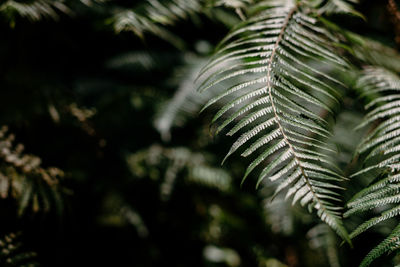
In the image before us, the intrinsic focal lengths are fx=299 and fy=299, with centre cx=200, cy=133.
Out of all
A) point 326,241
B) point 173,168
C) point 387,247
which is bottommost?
point 387,247

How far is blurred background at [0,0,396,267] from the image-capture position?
1271 millimetres

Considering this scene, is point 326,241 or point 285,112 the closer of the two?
point 285,112

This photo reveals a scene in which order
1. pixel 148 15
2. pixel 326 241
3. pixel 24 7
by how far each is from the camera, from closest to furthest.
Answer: pixel 24 7 → pixel 148 15 → pixel 326 241

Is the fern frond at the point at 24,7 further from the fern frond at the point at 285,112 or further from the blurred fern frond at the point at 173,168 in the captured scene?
the blurred fern frond at the point at 173,168

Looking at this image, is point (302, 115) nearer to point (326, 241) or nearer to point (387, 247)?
point (387, 247)

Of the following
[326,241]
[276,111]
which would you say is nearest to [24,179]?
[276,111]

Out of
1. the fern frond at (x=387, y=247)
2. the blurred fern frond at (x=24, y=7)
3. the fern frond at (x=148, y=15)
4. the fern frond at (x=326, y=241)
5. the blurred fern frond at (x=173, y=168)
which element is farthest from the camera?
the blurred fern frond at (x=173, y=168)

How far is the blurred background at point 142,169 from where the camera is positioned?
4.17 ft

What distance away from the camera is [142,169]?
1.55m

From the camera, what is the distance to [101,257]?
1.39 metres

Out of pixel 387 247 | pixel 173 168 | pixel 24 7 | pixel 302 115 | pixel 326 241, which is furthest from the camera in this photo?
pixel 173 168

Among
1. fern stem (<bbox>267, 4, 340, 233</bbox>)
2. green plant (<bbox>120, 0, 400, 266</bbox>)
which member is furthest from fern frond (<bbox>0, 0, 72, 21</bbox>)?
fern stem (<bbox>267, 4, 340, 233</bbox>)

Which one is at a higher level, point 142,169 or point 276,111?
point 142,169

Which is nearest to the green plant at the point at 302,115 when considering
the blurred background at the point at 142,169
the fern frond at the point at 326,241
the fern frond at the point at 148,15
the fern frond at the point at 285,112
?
the fern frond at the point at 285,112
